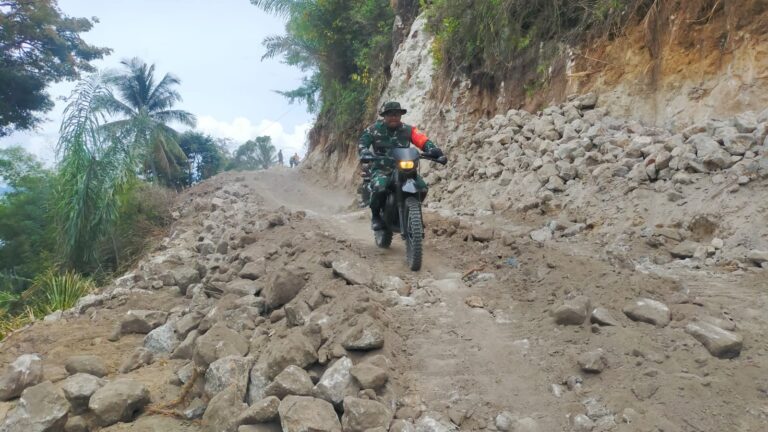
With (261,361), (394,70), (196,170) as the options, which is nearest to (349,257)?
(261,361)

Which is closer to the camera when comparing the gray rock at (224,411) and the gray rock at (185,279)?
the gray rock at (224,411)

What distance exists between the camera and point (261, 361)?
3207mm

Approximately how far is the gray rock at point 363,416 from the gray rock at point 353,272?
1.68 m

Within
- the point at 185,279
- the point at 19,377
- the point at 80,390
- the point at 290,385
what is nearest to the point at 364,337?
the point at 290,385

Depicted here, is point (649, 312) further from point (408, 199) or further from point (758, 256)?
point (408, 199)

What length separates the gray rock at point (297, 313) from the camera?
12.3 ft

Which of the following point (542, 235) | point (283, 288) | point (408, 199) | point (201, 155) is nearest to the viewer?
point (283, 288)

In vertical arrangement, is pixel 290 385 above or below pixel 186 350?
above

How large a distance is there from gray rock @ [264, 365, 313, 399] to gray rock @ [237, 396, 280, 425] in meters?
0.10

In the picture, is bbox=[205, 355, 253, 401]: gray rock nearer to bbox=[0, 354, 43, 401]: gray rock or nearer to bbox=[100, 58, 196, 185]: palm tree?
bbox=[0, 354, 43, 401]: gray rock

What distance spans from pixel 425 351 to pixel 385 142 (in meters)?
3.12

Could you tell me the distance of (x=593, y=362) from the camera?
2.73 meters

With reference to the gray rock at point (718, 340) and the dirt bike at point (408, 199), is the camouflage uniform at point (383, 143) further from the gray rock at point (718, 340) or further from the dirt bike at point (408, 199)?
the gray rock at point (718, 340)

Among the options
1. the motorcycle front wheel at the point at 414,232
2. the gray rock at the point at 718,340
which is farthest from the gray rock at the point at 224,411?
the gray rock at the point at 718,340
